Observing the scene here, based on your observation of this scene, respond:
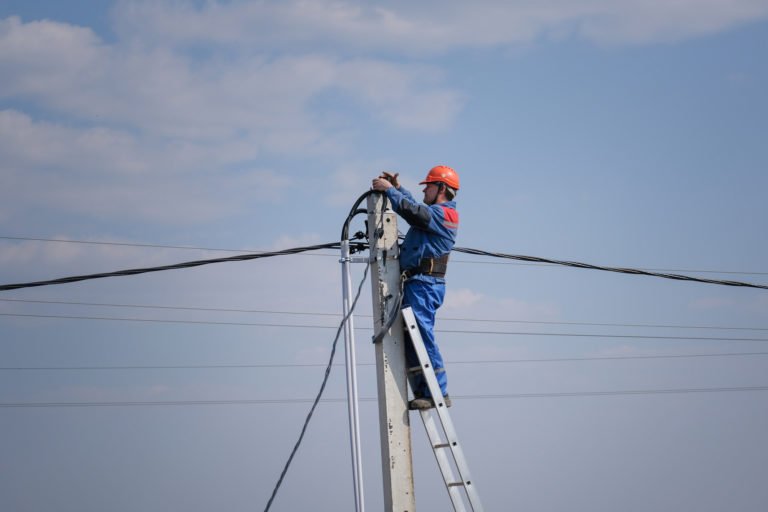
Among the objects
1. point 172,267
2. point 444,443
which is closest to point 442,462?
point 444,443

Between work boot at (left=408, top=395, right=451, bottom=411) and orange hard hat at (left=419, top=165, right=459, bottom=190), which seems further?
orange hard hat at (left=419, top=165, right=459, bottom=190)

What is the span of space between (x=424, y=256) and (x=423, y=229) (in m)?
0.24

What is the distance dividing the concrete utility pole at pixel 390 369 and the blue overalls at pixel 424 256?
0.12m

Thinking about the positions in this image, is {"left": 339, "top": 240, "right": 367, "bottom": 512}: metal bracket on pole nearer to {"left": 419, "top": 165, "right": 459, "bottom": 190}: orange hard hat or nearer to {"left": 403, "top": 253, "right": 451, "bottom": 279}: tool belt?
{"left": 403, "top": 253, "right": 451, "bottom": 279}: tool belt

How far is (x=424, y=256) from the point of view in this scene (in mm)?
7426

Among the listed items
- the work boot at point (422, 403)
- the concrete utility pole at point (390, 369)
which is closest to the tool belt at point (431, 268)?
the concrete utility pole at point (390, 369)

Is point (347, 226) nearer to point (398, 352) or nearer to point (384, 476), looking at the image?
point (398, 352)

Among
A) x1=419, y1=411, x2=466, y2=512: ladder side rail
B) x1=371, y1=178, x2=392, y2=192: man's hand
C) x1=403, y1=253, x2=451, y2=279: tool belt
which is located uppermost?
x1=371, y1=178, x2=392, y2=192: man's hand

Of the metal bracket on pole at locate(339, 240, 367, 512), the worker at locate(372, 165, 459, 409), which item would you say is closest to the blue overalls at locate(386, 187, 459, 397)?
the worker at locate(372, 165, 459, 409)

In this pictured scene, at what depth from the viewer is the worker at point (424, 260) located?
7281 mm

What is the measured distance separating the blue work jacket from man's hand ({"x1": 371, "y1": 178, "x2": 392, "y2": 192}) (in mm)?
85

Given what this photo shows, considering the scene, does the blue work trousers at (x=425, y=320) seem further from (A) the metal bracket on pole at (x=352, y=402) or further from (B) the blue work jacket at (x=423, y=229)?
(A) the metal bracket on pole at (x=352, y=402)

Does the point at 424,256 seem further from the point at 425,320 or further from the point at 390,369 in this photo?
the point at 390,369

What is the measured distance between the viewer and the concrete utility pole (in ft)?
22.8
